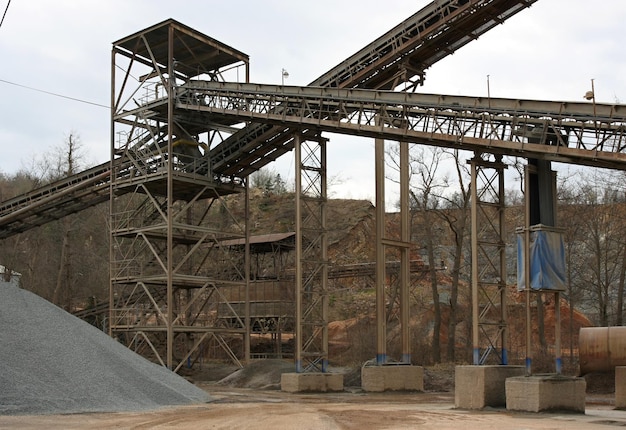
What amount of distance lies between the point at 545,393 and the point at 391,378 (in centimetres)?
1018

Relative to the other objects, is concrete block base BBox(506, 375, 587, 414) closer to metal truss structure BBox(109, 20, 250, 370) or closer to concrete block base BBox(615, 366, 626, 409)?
concrete block base BBox(615, 366, 626, 409)

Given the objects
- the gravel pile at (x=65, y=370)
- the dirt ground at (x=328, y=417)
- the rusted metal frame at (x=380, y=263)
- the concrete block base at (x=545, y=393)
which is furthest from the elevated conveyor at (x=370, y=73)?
the concrete block base at (x=545, y=393)

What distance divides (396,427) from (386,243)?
46.6 ft

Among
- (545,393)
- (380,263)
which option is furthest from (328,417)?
(380,263)

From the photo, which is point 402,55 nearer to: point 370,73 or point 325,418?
point 370,73

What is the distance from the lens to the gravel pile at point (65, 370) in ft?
59.3

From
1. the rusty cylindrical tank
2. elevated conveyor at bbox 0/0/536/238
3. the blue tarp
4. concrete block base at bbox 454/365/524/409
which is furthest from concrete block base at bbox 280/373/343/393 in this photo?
the blue tarp

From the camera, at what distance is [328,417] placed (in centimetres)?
1736

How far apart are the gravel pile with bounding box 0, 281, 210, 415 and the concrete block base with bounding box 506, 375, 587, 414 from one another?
925 cm

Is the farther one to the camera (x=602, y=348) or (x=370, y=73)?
(x=370, y=73)

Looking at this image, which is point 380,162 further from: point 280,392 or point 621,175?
point 621,175

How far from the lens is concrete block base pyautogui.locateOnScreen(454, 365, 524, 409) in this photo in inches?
770

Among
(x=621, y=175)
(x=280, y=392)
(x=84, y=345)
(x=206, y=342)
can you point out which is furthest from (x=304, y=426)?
(x=206, y=342)

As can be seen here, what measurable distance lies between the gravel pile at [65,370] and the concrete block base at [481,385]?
7835mm
